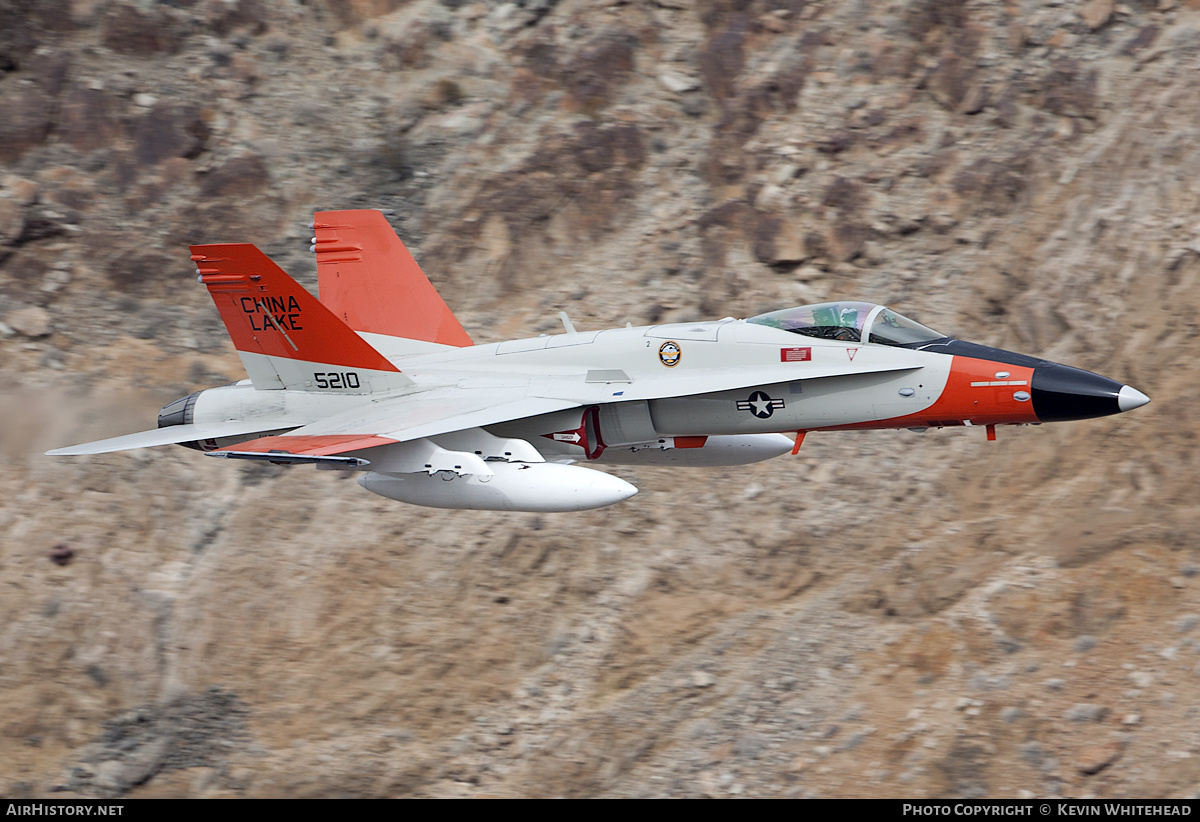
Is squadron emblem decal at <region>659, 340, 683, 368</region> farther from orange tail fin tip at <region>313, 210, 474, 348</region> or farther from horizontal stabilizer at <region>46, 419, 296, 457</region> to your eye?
horizontal stabilizer at <region>46, 419, 296, 457</region>

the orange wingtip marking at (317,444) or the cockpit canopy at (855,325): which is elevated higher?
the cockpit canopy at (855,325)

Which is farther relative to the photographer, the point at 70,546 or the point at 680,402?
the point at 70,546

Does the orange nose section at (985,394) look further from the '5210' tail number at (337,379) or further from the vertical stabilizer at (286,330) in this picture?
the '5210' tail number at (337,379)

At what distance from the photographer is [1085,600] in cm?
1675

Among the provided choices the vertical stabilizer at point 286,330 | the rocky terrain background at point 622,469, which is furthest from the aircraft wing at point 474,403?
the rocky terrain background at point 622,469

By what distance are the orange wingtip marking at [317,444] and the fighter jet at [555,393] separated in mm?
36

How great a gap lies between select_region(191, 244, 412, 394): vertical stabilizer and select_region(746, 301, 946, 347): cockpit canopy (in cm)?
553

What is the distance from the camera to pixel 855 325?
15.7 m

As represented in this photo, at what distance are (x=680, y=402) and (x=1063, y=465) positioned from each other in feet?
21.4

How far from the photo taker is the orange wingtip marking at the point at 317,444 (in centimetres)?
1556

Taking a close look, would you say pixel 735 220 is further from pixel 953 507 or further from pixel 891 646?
pixel 891 646

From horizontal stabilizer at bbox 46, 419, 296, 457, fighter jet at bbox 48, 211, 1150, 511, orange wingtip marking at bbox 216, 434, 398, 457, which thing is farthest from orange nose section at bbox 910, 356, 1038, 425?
horizontal stabilizer at bbox 46, 419, 296, 457
